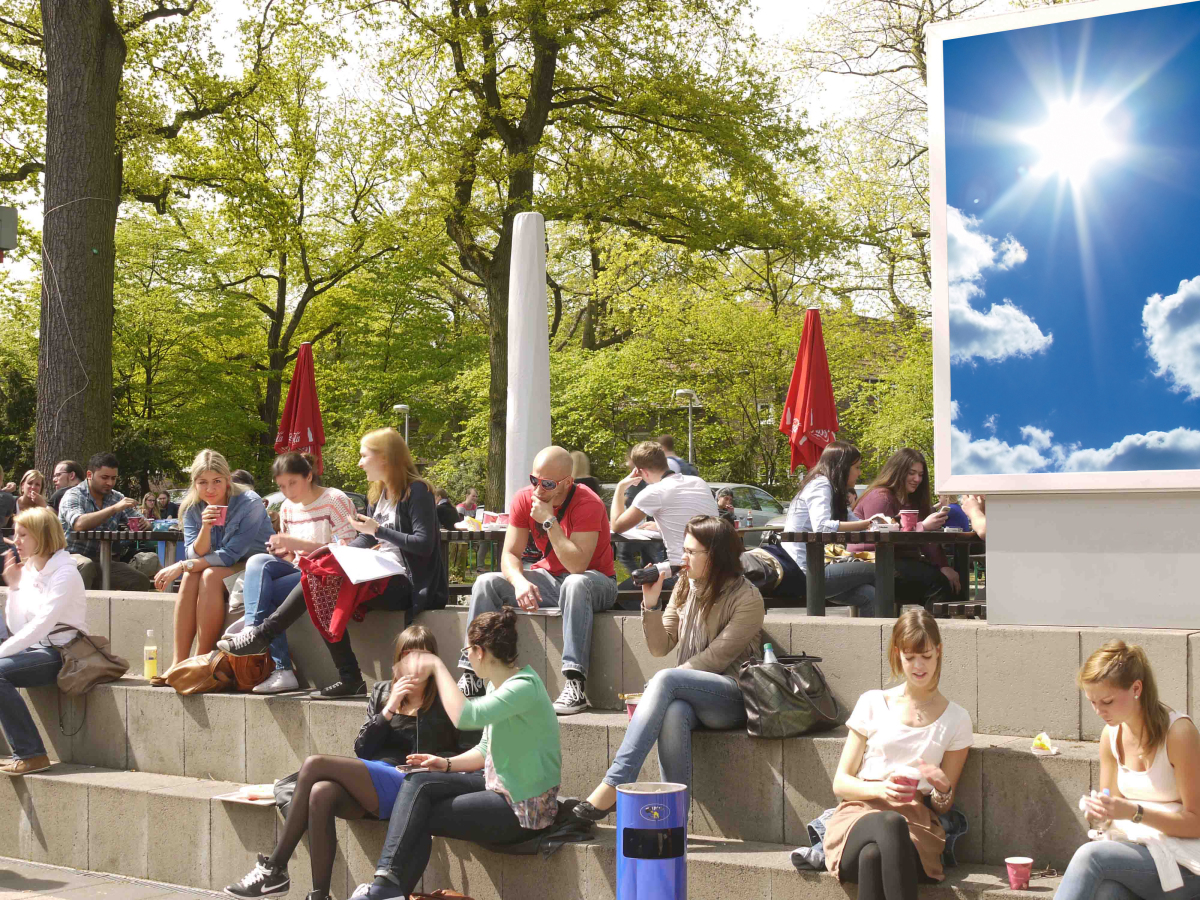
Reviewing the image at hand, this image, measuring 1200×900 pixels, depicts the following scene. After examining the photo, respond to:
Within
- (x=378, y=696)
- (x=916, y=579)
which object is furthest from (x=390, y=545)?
(x=916, y=579)

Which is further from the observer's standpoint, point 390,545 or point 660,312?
point 660,312

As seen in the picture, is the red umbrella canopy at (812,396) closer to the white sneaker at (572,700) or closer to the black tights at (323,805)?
the white sneaker at (572,700)

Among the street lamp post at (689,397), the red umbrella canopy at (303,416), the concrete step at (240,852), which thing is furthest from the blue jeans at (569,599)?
the street lamp post at (689,397)

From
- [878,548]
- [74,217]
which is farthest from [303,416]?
[878,548]

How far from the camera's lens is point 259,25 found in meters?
21.3

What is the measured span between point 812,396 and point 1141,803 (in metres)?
7.84

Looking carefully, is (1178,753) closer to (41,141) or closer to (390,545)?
(390,545)

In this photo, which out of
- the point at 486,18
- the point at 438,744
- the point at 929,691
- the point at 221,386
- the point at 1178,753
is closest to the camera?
the point at 1178,753

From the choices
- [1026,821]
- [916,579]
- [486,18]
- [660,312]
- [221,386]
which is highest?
[486,18]

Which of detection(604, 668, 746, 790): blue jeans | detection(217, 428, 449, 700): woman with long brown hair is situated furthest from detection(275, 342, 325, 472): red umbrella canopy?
detection(604, 668, 746, 790): blue jeans

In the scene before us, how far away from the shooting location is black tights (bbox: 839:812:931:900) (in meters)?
4.65

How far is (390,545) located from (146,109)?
48.1 feet

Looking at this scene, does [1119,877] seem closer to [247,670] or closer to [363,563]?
[363,563]

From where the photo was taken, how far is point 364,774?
613 cm
